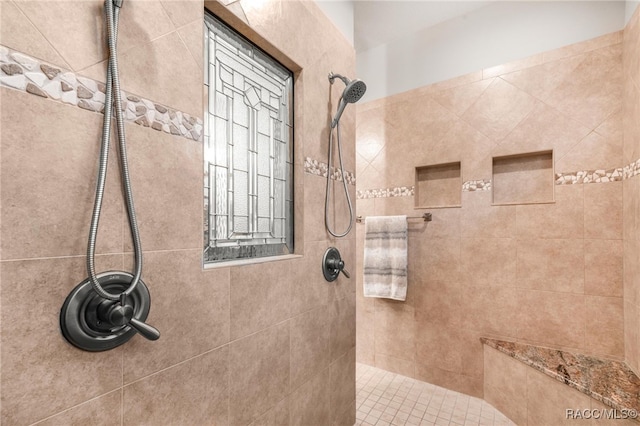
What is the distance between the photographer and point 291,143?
139 cm

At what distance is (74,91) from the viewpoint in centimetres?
65

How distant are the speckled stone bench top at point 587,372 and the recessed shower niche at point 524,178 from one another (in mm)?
955

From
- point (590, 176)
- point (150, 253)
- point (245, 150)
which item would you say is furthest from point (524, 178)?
point (150, 253)

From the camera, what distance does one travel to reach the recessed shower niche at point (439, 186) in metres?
2.26

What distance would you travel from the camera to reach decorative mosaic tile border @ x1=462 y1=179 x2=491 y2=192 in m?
2.08

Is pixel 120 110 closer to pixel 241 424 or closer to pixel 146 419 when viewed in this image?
pixel 146 419

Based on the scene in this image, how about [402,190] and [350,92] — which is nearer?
[350,92]

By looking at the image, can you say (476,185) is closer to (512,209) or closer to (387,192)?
Answer: (512,209)

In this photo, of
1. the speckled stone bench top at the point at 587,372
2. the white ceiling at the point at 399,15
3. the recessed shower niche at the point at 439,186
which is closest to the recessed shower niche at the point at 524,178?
the recessed shower niche at the point at 439,186

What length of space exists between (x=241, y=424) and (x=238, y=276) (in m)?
0.51

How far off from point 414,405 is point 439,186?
158 centimetres

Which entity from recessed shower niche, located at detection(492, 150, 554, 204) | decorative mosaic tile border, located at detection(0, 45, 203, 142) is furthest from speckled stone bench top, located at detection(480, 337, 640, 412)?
A: decorative mosaic tile border, located at detection(0, 45, 203, 142)

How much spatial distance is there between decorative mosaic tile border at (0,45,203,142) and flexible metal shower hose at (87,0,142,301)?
0.04 metres

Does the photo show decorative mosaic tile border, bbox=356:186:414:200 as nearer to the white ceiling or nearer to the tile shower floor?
the white ceiling
